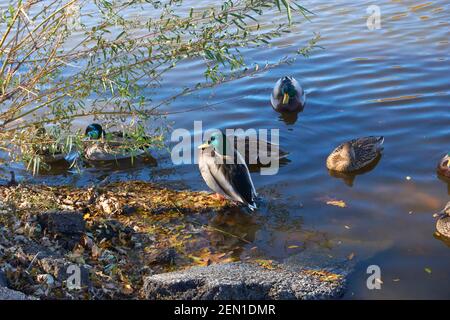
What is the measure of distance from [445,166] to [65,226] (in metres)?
4.34

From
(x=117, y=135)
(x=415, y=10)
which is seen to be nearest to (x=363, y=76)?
(x=415, y=10)

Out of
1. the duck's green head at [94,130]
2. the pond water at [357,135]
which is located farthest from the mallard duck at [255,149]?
the duck's green head at [94,130]

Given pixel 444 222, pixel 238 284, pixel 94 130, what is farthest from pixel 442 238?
pixel 94 130

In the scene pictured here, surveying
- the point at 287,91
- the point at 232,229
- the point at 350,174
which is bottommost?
the point at 232,229

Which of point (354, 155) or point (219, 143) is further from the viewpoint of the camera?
point (354, 155)

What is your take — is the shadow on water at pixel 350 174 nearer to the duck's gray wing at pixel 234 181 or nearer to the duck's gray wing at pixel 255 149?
the duck's gray wing at pixel 255 149

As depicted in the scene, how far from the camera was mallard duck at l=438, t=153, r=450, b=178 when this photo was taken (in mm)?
7254

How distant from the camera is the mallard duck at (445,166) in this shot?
725 centimetres

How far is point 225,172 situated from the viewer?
23.1 ft

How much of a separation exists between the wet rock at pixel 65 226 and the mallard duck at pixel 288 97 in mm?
4464

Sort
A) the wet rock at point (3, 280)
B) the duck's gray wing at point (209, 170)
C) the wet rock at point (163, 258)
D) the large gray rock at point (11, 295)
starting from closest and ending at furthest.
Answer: the large gray rock at point (11, 295) < the wet rock at point (3, 280) < the wet rock at point (163, 258) < the duck's gray wing at point (209, 170)

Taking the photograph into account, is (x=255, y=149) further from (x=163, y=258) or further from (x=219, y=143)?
(x=163, y=258)

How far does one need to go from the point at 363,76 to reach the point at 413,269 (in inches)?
222

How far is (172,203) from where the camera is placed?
7.08 meters
